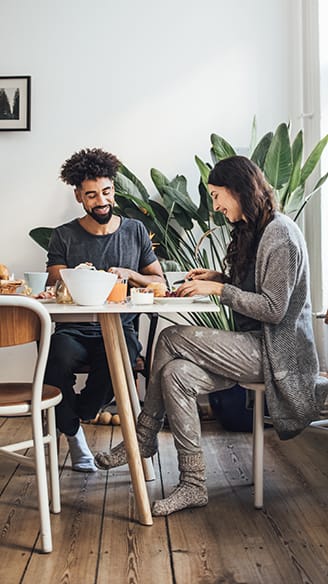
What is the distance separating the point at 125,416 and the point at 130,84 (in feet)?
7.98

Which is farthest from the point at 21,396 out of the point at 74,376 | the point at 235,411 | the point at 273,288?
the point at 235,411

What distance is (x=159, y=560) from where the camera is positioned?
1908 millimetres

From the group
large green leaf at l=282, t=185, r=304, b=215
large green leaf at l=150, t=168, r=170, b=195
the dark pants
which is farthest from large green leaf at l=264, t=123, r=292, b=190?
the dark pants

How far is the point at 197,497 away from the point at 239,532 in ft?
0.73

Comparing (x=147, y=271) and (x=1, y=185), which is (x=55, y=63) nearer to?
(x=1, y=185)

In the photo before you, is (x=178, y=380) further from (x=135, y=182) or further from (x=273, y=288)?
(x=135, y=182)

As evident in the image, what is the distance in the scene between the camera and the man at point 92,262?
269cm

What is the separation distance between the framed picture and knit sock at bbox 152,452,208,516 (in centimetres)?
244

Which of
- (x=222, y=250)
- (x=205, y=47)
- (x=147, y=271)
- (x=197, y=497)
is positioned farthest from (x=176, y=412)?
(x=205, y=47)

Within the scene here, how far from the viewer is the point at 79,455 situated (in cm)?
281

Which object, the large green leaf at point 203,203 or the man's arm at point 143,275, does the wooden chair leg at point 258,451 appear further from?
the large green leaf at point 203,203

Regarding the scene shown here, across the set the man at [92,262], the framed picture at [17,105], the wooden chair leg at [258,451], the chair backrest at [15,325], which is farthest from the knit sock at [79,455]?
the framed picture at [17,105]

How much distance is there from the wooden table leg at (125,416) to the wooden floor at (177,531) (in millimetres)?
69

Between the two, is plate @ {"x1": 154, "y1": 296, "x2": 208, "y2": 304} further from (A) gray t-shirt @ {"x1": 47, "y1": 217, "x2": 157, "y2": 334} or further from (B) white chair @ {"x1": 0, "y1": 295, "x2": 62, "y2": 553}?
(A) gray t-shirt @ {"x1": 47, "y1": 217, "x2": 157, "y2": 334}
